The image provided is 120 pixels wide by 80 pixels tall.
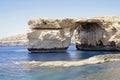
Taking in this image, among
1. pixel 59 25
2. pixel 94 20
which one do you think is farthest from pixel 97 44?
pixel 59 25

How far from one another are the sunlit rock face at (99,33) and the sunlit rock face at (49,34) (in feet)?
15.2

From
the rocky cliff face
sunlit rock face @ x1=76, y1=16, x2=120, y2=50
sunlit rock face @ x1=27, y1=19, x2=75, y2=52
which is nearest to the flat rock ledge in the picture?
sunlit rock face @ x1=76, y1=16, x2=120, y2=50

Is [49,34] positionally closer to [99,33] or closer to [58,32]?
[58,32]

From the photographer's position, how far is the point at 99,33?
257ft

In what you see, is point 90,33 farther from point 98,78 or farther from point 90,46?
point 98,78

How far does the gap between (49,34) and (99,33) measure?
45.1 ft

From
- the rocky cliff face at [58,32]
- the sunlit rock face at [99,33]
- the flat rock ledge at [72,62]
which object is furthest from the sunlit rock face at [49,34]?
the flat rock ledge at [72,62]

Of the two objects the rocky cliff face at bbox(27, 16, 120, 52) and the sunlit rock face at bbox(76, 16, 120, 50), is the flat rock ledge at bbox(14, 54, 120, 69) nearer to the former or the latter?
the sunlit rock face at bbox(76, 16, 120, 50)

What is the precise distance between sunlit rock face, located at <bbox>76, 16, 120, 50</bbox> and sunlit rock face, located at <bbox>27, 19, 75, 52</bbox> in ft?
15.2

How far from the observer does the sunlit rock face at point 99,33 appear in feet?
236

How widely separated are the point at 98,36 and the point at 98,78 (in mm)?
50484

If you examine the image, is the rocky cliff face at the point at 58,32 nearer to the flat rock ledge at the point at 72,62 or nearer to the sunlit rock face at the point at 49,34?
the sunlit rock face at the point at 49,34

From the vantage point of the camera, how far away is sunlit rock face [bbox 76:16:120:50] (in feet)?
236

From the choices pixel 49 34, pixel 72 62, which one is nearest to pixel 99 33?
pixel 49 34
